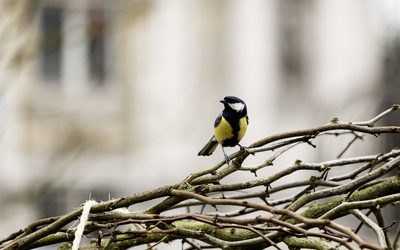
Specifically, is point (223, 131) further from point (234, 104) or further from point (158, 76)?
point (158, 76)

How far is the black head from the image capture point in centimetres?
72

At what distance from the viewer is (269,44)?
231 centimetres

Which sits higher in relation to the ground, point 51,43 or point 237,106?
point 51,43

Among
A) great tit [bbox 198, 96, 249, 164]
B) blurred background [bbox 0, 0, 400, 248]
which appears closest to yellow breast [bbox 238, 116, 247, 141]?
great tit [bbox 198, 96, 249, 164]

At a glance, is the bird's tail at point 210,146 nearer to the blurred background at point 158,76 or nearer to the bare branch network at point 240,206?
the bare branch network at point 240,206

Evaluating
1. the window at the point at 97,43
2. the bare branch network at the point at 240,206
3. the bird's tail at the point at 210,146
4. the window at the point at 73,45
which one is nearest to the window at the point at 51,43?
the window at the point at 73,45

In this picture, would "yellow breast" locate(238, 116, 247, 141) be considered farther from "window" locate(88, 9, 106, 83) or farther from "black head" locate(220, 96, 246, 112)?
"window" locate(88, 9, 106, 83)

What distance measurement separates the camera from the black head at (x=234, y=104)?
0.72m

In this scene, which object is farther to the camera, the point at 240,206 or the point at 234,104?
the point at 234,104

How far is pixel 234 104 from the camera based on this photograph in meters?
0.74

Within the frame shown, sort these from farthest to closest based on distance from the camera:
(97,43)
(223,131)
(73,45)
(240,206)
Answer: (97,43), (73,45), (223,131), (240,206)

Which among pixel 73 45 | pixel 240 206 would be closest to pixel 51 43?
pixel 73 45

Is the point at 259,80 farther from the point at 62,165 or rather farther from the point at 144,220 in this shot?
the point at 144,220

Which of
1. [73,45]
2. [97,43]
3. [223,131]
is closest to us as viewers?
[223,131]
